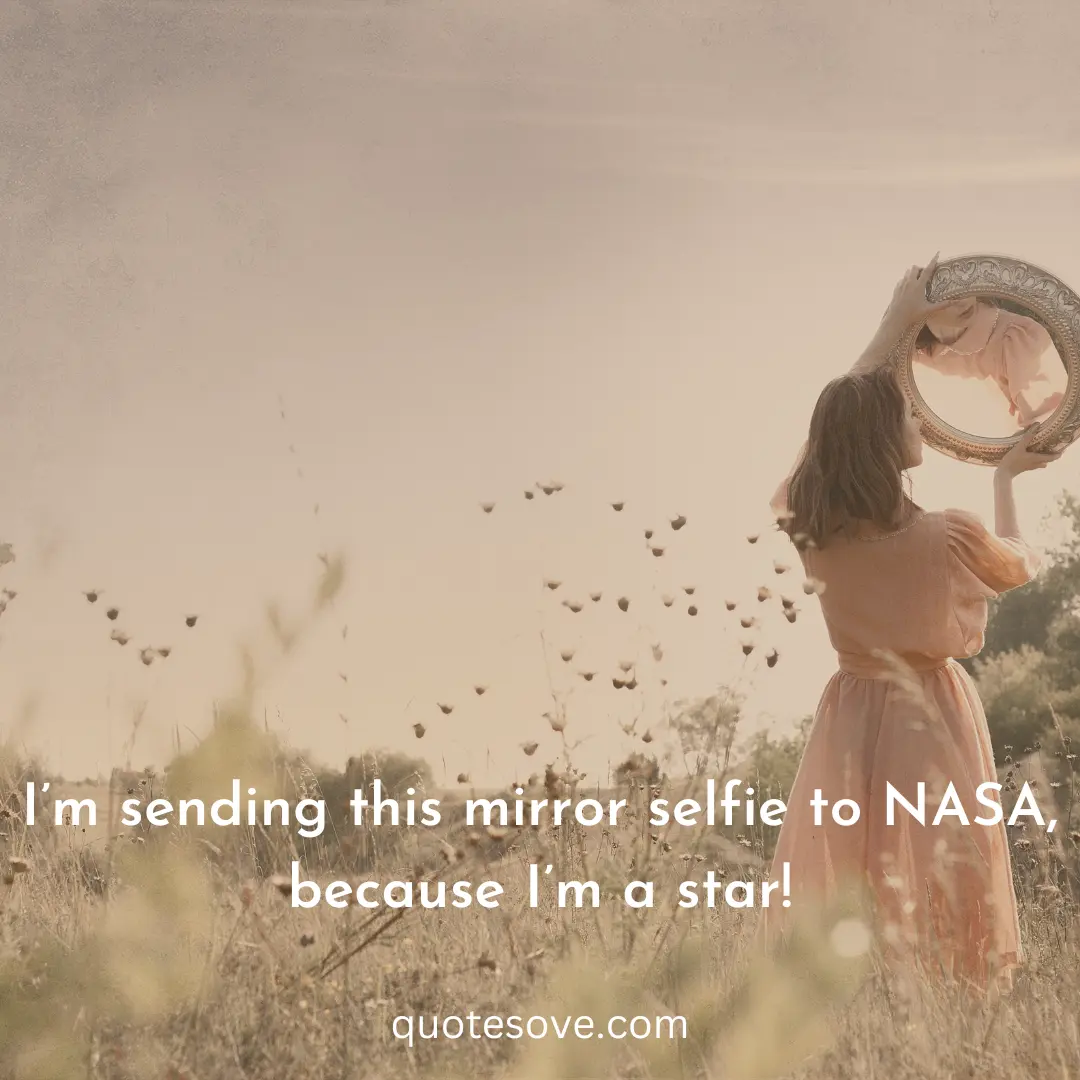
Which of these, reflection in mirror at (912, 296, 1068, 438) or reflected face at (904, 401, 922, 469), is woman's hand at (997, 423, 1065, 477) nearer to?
reflection in mirror at (912, 296, 1068, 438)

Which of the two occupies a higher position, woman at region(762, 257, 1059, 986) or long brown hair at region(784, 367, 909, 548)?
long brown hair at region(784, 367, 909, 548)

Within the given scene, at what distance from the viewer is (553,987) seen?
80cm

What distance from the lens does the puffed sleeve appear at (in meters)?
3.48

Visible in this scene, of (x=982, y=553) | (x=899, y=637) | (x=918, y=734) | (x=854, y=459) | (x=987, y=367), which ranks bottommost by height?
(x=918, y=734)

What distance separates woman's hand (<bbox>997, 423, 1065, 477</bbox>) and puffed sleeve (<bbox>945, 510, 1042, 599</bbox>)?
12.7 inches

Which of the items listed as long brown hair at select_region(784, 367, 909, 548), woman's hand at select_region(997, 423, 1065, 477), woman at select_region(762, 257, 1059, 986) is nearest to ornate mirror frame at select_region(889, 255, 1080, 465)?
woman's hand at select_region(997, 423, 1065, 477)

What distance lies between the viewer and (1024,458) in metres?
3.77

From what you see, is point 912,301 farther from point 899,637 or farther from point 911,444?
point 899,637

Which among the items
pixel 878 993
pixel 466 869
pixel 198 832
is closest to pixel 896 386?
pixel 878 993

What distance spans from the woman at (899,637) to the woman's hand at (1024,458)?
0.12 m

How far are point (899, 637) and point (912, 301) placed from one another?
1176mm

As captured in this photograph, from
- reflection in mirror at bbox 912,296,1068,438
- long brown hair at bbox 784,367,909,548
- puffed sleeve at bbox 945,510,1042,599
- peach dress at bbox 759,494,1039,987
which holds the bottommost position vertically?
peach dress at bbox 759,494,1039,987

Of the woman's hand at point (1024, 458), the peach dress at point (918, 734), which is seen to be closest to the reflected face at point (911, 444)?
the peach dress at point (918, 734)

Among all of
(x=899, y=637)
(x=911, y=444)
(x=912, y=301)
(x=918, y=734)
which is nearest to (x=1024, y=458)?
(x=911, y=444)
